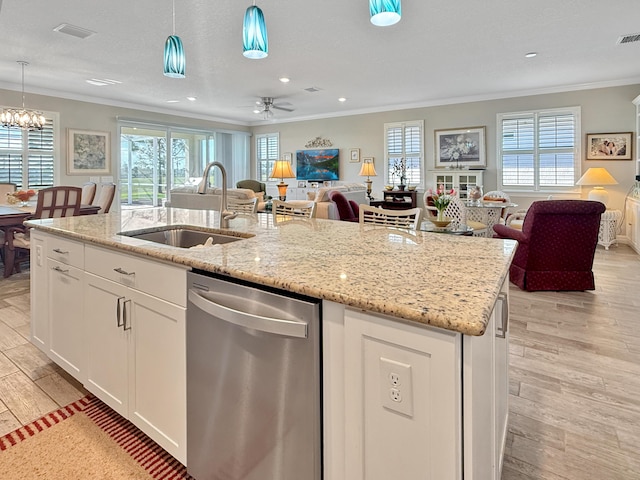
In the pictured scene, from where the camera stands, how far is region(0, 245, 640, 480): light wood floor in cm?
160

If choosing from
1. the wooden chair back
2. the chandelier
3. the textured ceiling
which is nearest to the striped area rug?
the wooden chair back

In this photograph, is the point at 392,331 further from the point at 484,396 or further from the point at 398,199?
the point at 398,199

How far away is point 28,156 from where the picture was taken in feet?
22.0

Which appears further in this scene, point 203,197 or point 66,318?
point 203,197

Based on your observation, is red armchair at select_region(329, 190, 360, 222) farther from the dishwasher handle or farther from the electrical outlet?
the electrical outlet

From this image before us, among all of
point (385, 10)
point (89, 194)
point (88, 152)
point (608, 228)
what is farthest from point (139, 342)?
point (88, 152)

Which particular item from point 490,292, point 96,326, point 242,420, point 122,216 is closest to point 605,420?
point 490,292

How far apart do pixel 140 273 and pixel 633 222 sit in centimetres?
700

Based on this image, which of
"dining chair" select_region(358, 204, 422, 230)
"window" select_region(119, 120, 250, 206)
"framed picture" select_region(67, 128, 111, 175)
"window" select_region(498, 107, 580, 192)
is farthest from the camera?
"window" select_region(119, 120, 250, 206)

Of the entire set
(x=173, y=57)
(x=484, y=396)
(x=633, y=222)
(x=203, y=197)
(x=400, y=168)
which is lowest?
(x=484, y=396)

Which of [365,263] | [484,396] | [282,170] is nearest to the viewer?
[484,396]

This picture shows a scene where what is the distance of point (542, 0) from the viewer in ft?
11.3

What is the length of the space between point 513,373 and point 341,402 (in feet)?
5.55

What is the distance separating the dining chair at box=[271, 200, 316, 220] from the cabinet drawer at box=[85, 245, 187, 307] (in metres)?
1.41
